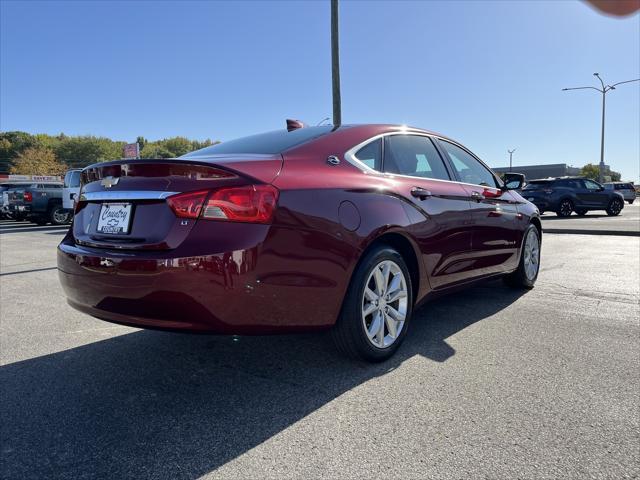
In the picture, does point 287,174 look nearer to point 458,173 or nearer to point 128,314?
point 128,314

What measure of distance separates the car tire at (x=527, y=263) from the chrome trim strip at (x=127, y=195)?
12.3ft

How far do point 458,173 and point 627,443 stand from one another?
8.21 feet

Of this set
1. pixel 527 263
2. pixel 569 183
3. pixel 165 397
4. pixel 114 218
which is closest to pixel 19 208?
pixel 114 218

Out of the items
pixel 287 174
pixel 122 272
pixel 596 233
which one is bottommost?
pixel 596 233

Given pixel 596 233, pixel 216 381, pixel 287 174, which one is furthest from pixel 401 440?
pixel 596 233

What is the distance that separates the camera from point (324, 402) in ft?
8.13

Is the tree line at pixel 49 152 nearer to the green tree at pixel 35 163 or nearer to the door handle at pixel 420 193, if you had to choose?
the green tree at pixel 35 163

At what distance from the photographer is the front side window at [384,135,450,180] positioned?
337 cm

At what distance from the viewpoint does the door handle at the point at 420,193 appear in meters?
3.28

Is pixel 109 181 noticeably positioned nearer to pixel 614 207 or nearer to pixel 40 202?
pixel 40 202

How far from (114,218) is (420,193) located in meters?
1.94

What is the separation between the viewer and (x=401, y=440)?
6.88 feet

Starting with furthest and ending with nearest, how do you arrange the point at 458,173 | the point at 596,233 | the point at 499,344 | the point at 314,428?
the point at 596,233 → the point at 458,173 → the point at 499,344 → the point at 314,428

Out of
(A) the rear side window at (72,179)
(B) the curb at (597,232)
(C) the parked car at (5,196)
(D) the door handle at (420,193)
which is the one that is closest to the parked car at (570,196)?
(B) the curb at (597,232)
